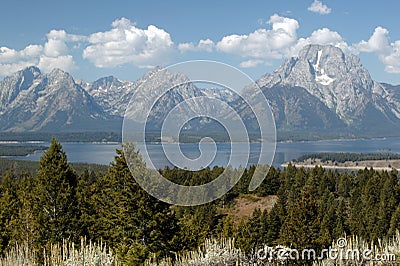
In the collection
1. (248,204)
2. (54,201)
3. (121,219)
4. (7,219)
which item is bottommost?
(248,204)

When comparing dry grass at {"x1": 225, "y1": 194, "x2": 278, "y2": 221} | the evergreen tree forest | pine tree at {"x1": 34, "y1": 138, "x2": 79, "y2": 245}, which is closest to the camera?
the evergreen tree forest

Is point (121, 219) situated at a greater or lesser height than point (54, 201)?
lesser

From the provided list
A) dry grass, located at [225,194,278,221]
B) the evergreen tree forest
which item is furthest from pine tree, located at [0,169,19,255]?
dry grass, located at [225,194,278,221]

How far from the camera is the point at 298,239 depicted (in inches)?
1159

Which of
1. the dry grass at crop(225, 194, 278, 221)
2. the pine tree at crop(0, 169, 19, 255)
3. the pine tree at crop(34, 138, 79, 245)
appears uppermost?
the pine tree at crop(34, 138, 79, 245)

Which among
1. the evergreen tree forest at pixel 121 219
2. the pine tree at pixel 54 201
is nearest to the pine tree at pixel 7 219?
the evergreen tree forest at pixel 121 219

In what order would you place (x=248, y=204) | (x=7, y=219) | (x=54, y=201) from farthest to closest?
(x=248, y=204), (x=7, y=219), (x=54, y=201)

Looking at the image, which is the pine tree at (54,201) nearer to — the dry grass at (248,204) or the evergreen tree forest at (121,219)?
the evergreen tree forest at (121,219)

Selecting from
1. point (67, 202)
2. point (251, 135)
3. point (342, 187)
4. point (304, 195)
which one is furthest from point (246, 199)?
point (251, 135)

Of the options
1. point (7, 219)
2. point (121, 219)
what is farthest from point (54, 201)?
point (7, 219)

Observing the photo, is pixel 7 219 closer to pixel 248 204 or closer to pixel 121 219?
pixel 121 219

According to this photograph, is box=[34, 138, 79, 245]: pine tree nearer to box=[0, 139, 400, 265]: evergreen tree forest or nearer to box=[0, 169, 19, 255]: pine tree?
box=[0, 139, 400, 265]: evergreen tree forest

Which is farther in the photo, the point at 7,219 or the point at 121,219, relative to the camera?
the point at 7,219

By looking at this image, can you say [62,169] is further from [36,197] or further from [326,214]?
[326,214]
